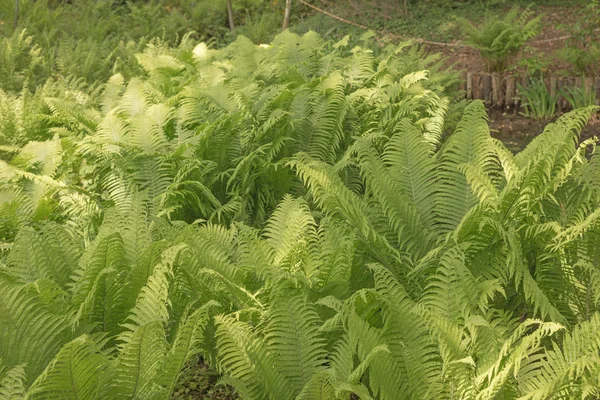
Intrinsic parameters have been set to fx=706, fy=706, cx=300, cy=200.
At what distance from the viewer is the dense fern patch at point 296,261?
2.78 metres

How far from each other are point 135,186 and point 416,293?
6.95 ft

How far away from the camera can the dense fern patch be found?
2779mm

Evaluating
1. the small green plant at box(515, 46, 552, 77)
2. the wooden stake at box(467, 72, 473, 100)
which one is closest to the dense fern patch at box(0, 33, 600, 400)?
the wooden stake at box(467, 72, 473, 100)

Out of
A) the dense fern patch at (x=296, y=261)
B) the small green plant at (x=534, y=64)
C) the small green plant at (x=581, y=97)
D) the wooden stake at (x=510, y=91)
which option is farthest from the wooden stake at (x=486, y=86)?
the dense fern patch at (x=296, y=261)

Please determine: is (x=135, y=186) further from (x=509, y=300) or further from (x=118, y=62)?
(x=118, y=62)

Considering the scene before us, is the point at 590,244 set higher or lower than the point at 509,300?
higher

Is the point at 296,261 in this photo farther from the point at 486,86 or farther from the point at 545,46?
the point at 545,46

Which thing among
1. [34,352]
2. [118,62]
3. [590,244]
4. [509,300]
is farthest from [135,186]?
[118,62]

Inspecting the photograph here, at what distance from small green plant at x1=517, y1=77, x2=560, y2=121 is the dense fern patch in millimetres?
3612

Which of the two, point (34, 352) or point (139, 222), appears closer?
point (34, 352)

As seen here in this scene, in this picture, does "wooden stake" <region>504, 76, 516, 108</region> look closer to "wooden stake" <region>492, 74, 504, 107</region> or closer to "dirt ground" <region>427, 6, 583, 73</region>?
"wooden stake" <region>492, 74, 504, 107</region>

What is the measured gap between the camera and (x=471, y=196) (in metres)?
3.93

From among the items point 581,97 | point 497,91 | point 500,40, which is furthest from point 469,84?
point 581,97

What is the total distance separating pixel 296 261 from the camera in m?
3.59
